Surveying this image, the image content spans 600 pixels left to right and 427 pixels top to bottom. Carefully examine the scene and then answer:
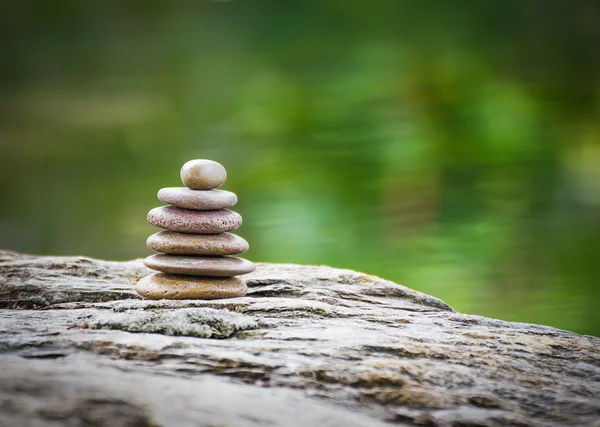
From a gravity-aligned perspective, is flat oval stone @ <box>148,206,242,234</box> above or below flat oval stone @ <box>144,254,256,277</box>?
above

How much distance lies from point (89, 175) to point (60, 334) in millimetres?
1844

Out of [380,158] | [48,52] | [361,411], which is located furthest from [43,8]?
[361,411]

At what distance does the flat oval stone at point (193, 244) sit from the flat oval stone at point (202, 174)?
0.44ft

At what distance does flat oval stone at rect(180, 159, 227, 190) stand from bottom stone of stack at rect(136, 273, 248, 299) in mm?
241

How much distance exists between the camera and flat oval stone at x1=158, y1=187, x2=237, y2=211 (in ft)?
5.42

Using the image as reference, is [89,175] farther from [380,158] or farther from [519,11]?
[519,11]

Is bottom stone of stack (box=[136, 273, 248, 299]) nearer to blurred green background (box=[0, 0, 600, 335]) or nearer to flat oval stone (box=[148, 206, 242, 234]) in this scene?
flat oval stone (box=[148, 206, 242, 234])

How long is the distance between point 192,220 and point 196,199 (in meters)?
0.06

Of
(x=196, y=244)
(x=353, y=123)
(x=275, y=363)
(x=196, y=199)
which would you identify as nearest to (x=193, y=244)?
(x=196, y=244)

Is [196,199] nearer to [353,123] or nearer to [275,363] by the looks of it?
[275,363]

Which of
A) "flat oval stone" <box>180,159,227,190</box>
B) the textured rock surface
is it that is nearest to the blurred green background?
"flat oval stone" <box>180,159,227,190</box>

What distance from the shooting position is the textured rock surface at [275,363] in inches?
34.9

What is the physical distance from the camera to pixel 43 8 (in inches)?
113

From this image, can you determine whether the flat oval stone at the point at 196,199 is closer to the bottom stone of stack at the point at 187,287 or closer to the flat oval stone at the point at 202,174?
the flat oval stone at the point at 202,174
